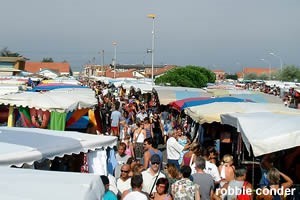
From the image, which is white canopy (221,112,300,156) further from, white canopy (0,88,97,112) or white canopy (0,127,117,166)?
white canopy (0,88,97,112)

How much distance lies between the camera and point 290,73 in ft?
318

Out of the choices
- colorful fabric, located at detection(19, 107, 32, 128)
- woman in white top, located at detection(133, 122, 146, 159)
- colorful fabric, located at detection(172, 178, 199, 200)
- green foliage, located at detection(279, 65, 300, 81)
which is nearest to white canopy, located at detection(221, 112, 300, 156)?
colorful fabric, located at detection(172, 178, 199, 200)

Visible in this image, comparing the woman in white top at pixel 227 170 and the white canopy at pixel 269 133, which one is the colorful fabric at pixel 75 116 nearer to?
the woman in white top at pixel 227 170

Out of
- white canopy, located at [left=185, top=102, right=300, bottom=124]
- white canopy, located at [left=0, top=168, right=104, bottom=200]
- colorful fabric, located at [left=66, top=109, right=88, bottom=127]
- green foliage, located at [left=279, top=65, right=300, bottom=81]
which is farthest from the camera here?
green foliage, located at [left=279, top=65, right=300, bottom=81]

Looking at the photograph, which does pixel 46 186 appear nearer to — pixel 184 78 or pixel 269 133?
pixel 269 133

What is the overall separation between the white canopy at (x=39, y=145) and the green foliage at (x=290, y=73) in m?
91.5

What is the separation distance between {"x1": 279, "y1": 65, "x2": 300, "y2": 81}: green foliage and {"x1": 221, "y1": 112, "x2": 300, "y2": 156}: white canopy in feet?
296

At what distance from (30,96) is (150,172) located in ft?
19.3

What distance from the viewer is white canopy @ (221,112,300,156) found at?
765cm

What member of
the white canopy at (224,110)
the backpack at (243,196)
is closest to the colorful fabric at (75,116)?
the white canopy at (224,110)

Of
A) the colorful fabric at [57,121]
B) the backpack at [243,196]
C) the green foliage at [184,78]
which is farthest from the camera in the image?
the green foliage at [184,78]

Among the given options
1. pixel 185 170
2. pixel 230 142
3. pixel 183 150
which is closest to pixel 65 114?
pixel 183 150

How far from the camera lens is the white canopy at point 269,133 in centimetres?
765

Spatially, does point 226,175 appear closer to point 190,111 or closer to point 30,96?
point 190,111
